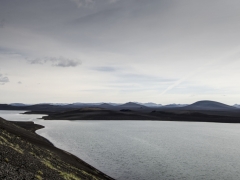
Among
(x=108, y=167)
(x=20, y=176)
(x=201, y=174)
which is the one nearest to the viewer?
(x=20, y=176)

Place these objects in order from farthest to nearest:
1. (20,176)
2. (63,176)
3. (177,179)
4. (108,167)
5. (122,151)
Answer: (122,151) < (108,167) < (177,179) < (63,176) < (20,176)

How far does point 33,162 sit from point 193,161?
3481cm

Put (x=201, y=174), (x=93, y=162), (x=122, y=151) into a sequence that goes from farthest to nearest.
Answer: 1. (x=122, y=151)
2. (x=93, y=162)
3. (x=201, y=174)

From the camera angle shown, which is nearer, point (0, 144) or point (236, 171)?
point (0, 144)

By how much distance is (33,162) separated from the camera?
87.8ft

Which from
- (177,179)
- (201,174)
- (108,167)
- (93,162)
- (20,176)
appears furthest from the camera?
(93,162)

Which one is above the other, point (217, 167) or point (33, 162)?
point (33, 162)

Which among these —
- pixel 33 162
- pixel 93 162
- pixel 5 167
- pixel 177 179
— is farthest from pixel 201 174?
pixel 5 167

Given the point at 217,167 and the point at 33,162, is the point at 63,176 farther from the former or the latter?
the point at 217,167

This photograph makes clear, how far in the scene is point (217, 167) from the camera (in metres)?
41.9

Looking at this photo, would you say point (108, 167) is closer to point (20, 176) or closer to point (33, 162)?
point (33, 162)

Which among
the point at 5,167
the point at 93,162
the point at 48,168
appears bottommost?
the point at 93,162

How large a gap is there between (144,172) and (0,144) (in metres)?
24.4

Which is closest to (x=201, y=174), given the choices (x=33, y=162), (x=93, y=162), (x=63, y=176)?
(x=93, y=162)
